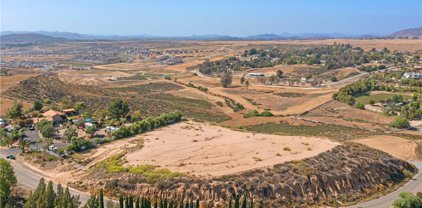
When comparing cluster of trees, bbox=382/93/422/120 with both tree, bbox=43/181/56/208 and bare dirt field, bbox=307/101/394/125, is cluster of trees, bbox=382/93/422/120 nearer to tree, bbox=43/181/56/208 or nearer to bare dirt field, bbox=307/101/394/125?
bare dirt field, bbox=307/101/394/125

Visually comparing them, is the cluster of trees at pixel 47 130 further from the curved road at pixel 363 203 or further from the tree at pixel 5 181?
the tree at pixel 5 181

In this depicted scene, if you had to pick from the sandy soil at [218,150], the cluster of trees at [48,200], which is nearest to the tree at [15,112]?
the sandy soil at [218,150]

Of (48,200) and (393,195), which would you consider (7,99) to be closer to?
(48,200)

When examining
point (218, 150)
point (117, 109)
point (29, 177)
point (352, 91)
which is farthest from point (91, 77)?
point (218, 150)

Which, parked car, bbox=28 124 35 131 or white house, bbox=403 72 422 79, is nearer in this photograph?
parked car, bbox=28 124 35 131

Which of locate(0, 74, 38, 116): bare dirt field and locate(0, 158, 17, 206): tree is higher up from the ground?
locate(0, 158, 17, 206): tree

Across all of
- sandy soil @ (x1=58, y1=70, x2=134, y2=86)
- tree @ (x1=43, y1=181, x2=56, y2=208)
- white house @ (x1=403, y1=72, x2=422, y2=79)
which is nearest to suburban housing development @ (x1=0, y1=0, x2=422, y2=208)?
tree @ (x1=43, y1=181, x2=56, y2=208)
